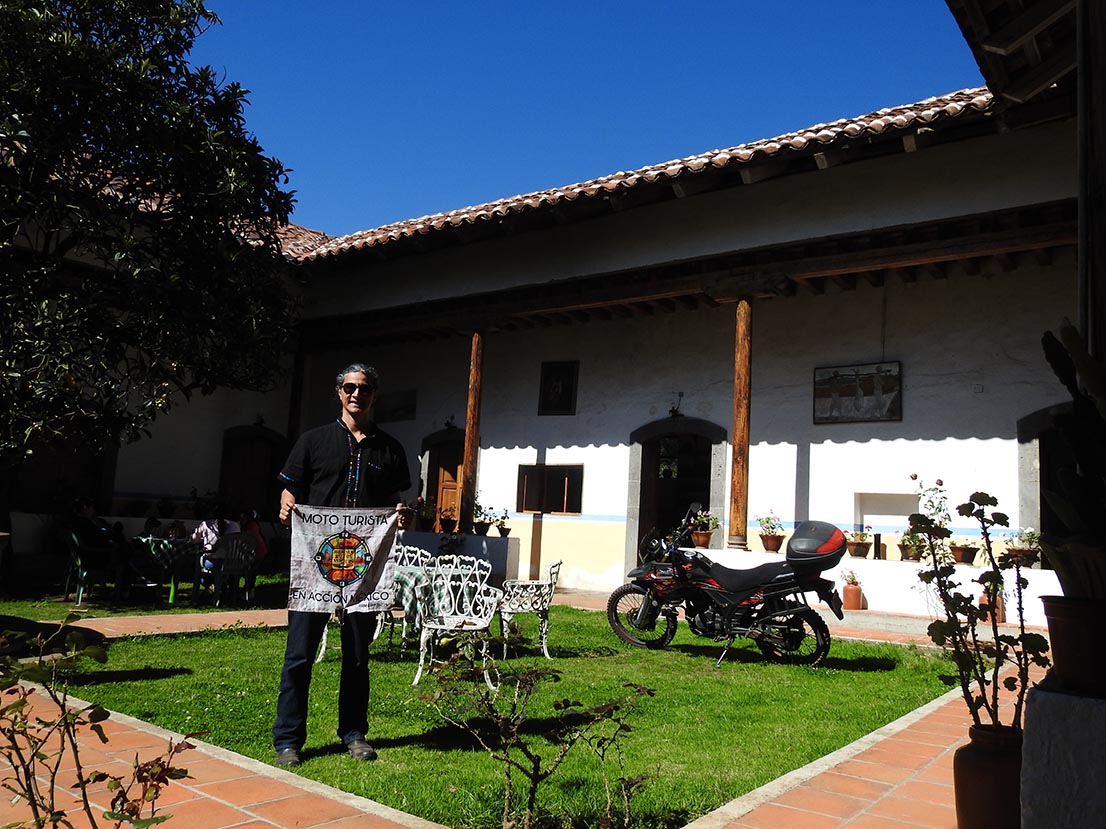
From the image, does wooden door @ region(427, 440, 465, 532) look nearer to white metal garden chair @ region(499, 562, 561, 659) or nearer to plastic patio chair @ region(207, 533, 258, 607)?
plastic patio chair @ region(207, 533, 258, 607)

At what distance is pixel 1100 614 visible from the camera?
181 centimetres

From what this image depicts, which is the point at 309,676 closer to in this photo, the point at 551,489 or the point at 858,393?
the point at 858,393

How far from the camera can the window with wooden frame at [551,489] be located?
45.8ft

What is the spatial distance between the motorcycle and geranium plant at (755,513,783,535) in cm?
367

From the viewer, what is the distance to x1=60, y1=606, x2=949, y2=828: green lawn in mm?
3465

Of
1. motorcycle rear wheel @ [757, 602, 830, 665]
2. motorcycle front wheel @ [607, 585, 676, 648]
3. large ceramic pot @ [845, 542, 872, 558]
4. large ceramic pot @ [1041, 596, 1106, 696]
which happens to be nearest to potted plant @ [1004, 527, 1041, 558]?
large ceramic pot @ [845, 542, 872, 558]

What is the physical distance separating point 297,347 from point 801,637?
39.5 ft

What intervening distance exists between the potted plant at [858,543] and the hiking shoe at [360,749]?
797cm

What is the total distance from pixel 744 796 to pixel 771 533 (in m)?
8.27

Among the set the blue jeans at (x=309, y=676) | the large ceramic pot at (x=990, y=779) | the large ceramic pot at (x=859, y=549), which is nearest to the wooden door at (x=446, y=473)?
the large ceramic pot at (x=859, y=549)

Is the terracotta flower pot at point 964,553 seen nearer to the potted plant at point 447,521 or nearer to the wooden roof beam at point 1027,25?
the wooden roof beam at point 1027,25

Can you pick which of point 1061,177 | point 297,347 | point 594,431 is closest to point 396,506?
point 1061,177

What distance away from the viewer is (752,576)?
7.11m

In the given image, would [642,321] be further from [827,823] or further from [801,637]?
[827,823]
